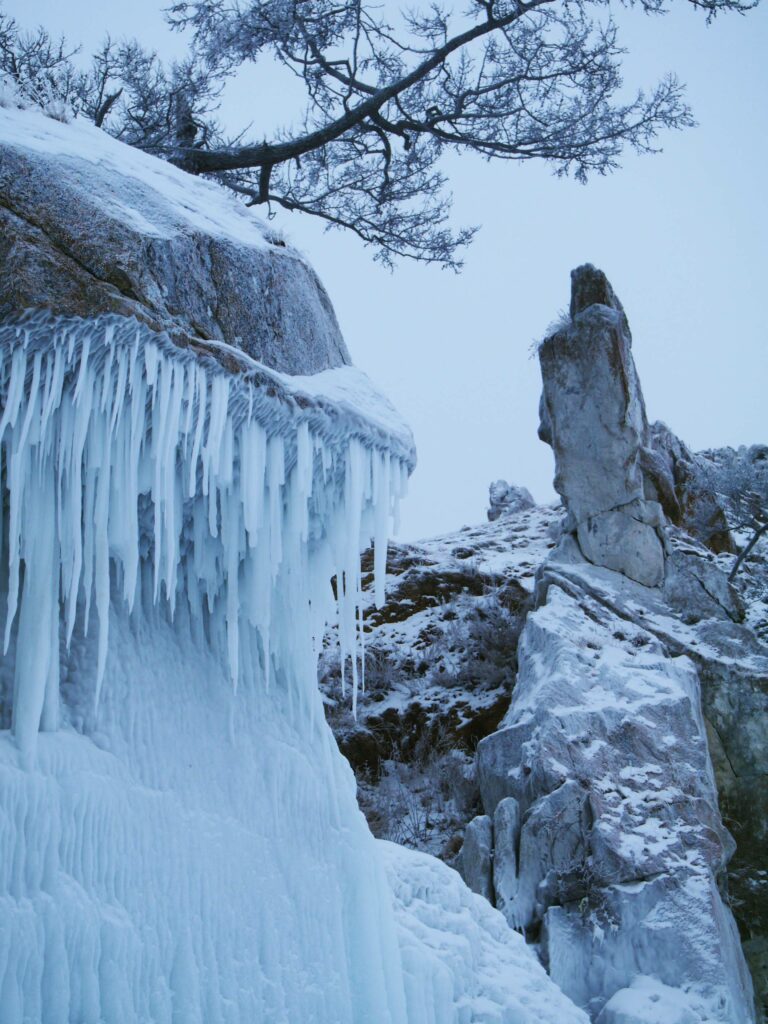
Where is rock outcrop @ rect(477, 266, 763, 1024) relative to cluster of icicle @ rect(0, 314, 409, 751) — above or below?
below

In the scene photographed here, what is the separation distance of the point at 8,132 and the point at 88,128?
0.67 m

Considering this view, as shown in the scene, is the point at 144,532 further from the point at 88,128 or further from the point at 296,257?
the point at 88,128

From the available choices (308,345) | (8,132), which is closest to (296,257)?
(308,345)

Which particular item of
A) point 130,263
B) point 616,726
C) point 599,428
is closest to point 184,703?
point 130,263

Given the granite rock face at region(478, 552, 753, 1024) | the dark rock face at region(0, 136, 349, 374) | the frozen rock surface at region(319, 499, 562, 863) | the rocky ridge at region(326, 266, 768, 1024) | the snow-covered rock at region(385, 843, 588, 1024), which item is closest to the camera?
the dark rock face at region(0, 136, 349, 374)

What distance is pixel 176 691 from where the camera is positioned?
3639 millimetres

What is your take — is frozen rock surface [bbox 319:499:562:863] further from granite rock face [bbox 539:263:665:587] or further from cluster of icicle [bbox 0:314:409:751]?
cluster of icicle [bbox 0:314:409:751]

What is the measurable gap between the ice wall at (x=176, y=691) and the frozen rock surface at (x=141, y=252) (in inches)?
4.5

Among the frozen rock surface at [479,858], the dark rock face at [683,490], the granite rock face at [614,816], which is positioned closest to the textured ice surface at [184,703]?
the granite rock face at [614,816]

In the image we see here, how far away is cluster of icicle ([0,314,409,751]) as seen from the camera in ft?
9.94

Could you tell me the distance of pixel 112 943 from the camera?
9.86 feet

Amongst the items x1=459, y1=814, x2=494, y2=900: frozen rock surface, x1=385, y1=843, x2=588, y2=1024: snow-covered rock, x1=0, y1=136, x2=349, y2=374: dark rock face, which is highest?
x1=0, y1=136, x2=349, y2=374: dark rock face

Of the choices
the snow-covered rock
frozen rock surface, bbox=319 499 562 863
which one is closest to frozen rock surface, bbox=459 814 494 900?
frozen rock surface, bbox=319 499 562 863

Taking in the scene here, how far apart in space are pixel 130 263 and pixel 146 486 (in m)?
Answer: 0.78
